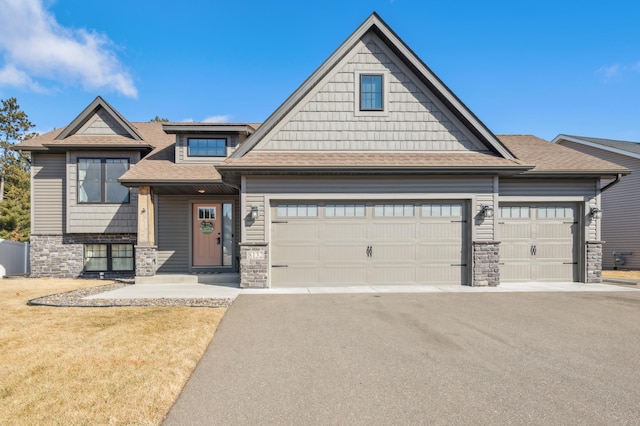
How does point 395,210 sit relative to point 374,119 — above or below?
below

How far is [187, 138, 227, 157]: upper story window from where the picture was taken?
12.0 metres

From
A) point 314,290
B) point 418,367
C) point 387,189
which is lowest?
point 314,290

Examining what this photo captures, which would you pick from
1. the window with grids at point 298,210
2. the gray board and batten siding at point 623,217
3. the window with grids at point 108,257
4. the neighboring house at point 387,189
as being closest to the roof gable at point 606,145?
the gray board and batten siding at point 623,217

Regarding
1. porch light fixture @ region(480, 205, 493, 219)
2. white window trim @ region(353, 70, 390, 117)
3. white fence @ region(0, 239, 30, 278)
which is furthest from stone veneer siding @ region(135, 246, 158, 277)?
porch light fixture @ region(480, 205, 493, 219)

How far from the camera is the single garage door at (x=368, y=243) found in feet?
31.7

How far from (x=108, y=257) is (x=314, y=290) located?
30.3 feet

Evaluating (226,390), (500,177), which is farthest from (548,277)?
(226,390)

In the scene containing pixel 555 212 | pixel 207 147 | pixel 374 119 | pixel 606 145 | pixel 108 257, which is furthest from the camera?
pixel 606 145

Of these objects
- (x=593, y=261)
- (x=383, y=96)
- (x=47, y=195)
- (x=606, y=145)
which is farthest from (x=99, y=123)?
(x=606, y=145)

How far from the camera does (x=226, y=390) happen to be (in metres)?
3.45

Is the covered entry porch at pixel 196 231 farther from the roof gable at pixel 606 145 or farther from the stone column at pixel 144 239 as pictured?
the roof gable at pixel 606 145

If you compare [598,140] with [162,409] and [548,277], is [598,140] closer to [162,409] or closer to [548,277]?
[548,277]

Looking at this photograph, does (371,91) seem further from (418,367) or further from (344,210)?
(418,367)

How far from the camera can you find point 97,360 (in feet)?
13.7
